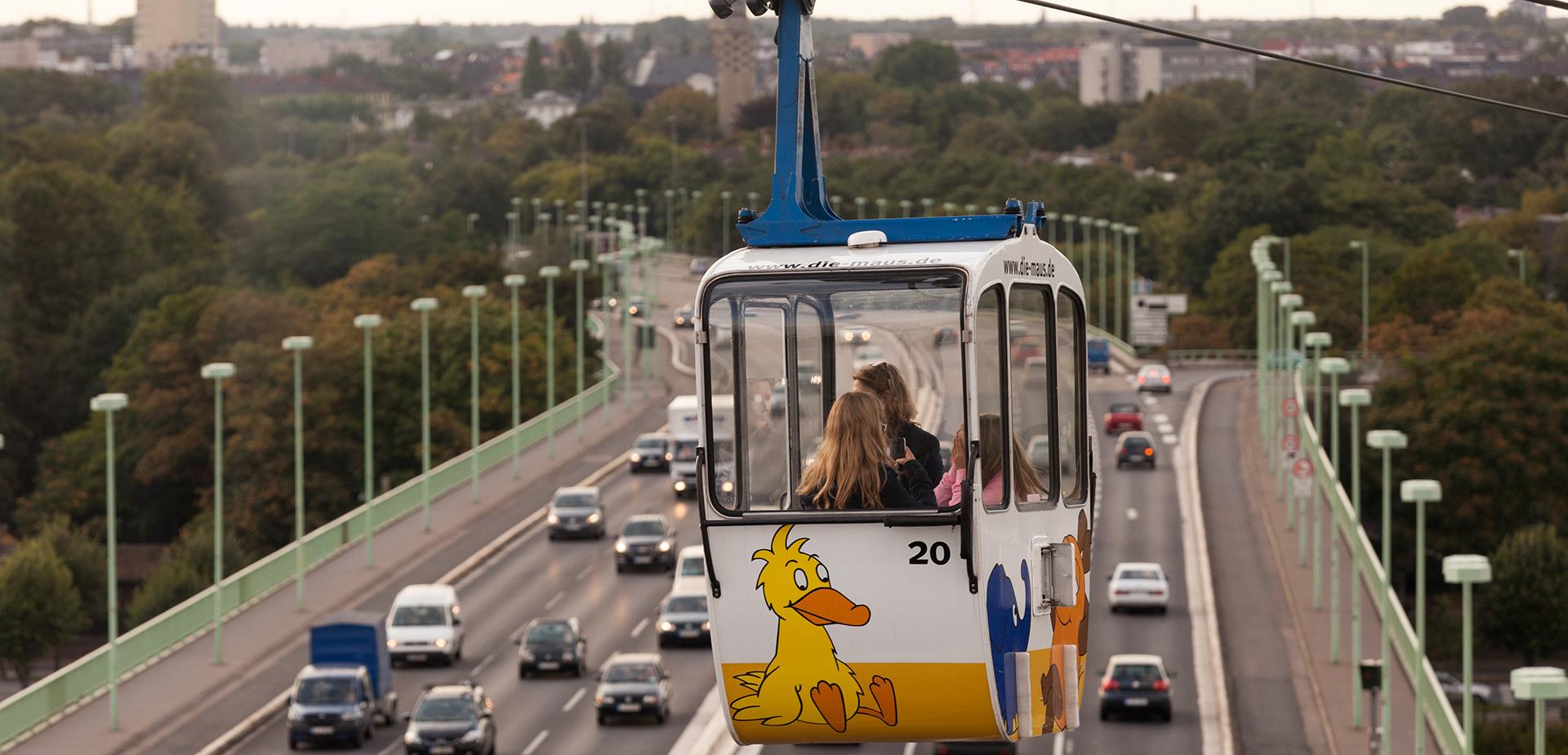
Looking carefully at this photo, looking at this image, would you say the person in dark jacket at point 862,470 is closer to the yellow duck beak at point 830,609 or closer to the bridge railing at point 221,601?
the yellow duck beak at point 830,609

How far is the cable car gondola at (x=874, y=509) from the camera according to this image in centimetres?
1170

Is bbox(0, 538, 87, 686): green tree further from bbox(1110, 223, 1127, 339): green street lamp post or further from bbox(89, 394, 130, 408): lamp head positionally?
bbox(1110, 223, 1127, 339): green street lamp post

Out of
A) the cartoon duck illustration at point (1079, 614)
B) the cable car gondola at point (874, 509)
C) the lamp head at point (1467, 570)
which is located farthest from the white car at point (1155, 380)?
the cable car gondola at point (874, 509)

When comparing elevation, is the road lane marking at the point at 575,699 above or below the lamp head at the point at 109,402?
below

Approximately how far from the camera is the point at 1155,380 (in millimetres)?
118125

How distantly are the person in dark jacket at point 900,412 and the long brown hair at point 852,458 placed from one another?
0.35 ft

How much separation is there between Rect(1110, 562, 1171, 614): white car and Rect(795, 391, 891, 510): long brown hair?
54.1 m

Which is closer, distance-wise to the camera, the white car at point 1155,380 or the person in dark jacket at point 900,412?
the person in dark jacket at point 900,412

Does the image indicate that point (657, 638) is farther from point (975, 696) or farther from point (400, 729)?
point (975, 696)

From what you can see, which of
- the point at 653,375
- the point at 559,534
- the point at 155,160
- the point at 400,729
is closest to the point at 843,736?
the point at 400,729

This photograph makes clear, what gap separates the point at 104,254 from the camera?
154 metres

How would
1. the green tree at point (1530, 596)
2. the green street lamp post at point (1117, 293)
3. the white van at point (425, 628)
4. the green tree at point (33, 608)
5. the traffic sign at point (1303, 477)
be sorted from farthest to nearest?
1. the green street lamp post at point (1117, 293)
2. the green tree at point (1530, 596)
3. the green tree at point (33, 608)
4. the traffic sign at point (1303, 477)
5. the white van at point (425, 628)

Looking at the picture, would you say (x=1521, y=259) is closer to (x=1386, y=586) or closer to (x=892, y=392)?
(x=1386, y=586)

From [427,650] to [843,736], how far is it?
47.2m
